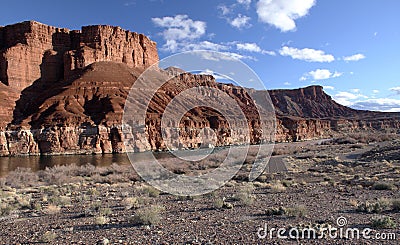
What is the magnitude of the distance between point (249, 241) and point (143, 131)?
70805 mm

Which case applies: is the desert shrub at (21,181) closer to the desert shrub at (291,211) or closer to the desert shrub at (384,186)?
the desert shrub at (291,211)

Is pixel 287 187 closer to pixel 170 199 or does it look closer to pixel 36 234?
pixel 170 199

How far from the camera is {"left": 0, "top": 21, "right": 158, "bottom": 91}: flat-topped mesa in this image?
335 feet

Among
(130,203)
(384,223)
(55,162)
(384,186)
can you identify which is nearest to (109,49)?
(55,162)

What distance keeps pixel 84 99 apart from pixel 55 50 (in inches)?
1739

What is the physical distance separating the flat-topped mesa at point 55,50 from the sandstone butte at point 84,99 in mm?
304

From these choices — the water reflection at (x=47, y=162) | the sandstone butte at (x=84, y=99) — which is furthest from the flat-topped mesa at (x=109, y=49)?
the water reflection at (x=47, y=162)

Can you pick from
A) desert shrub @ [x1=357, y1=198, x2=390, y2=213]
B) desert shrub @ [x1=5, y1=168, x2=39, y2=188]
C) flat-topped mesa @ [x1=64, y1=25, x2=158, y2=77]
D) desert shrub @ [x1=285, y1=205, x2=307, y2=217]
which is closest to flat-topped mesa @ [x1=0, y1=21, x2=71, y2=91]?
flat-topped mesa @ [x1=64, y1=25, x2=158, y2=77]

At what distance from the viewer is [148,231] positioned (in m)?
7.94

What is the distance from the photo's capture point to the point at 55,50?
116 m

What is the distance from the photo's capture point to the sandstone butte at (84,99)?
70.1 m

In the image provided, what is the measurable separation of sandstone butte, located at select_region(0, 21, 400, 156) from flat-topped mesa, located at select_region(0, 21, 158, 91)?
1.00 feet

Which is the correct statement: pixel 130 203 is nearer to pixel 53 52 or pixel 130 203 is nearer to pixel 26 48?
pixel 26 48

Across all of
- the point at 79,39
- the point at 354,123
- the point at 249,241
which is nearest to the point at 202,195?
the point at 249,241
